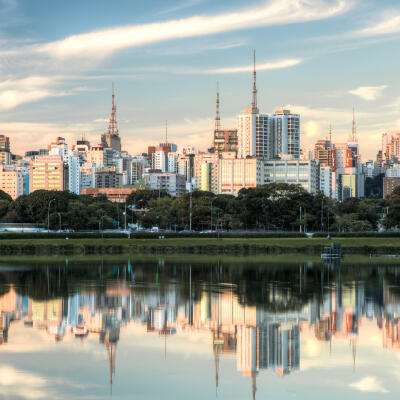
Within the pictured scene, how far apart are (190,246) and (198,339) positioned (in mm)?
63965

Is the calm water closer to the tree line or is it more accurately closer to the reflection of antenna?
the reflection of antenna

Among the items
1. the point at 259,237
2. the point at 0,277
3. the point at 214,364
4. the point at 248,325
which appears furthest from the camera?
the point at 259,237

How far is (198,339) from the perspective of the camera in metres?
28.0

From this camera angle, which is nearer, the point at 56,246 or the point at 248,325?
the point at 248,325

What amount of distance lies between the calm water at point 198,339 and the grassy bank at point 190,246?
125 feet

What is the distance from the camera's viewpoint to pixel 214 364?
947 inches

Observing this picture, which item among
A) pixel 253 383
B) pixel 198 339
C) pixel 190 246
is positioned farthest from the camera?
pixel 190 246

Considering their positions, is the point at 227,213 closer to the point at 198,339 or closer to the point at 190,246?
the point at 190,246

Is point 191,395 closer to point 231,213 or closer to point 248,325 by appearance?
point 248,325

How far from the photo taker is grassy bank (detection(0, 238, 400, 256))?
8725 cm

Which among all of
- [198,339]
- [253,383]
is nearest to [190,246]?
[198,339]

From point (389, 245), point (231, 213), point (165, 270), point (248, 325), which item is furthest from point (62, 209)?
point (248, 325)

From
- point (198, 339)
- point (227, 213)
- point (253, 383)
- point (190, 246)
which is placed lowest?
point (253, 383)

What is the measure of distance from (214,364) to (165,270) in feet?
117
